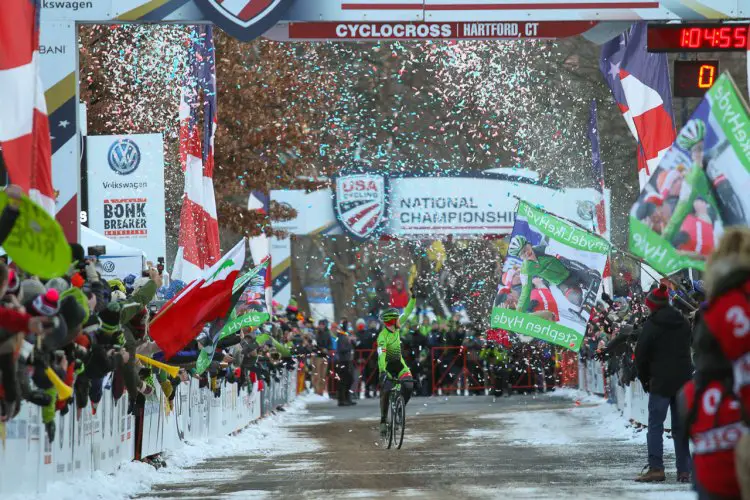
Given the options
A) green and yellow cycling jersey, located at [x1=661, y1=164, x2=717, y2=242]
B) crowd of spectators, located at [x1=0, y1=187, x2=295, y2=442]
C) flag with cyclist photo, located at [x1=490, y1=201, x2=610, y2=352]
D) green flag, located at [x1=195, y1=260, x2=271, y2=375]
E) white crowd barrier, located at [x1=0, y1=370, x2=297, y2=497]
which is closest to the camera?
green and yellow cycling jersey, located at [x1=661, y1=164, x2=717, y2=242]

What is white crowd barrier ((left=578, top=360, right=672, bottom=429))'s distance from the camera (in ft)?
73.5

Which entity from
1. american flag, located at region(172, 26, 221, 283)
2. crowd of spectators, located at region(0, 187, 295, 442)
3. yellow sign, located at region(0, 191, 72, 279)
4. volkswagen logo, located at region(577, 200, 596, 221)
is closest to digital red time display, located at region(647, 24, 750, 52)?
crowd of spectators, located at region(0, 187, 295, 442)

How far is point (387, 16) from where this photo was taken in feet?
54.9

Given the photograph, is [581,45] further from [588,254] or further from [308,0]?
[308,0]

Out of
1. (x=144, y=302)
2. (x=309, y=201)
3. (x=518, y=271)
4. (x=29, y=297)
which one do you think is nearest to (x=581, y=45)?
(x=309, y=201)

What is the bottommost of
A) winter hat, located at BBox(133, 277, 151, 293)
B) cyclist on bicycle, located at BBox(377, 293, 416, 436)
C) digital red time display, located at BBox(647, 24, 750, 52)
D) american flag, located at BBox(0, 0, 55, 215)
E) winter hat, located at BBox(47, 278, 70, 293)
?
cyclist on bicycle, located at BBox(377, 293, 416, 436)

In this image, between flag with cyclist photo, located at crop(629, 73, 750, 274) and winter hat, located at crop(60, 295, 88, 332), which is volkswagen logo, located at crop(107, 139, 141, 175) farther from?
flag with cyclist photo, located at crop(629, 73, 750, 274)

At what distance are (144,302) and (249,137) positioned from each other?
2016 cm

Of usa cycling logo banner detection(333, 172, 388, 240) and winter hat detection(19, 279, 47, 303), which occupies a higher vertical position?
usa cycling logo banner detection(333, 172, 388, 240)

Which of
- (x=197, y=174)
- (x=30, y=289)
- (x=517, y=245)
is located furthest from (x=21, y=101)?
(x=197, y=174)

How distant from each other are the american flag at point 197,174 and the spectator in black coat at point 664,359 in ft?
28.6

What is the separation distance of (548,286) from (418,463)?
3.77 metres

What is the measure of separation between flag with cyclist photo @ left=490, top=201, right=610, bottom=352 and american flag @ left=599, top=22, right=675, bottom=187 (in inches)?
56.2

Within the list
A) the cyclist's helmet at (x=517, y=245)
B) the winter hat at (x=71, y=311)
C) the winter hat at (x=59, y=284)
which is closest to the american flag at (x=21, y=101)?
the winter hat at (x=59, y=284)
